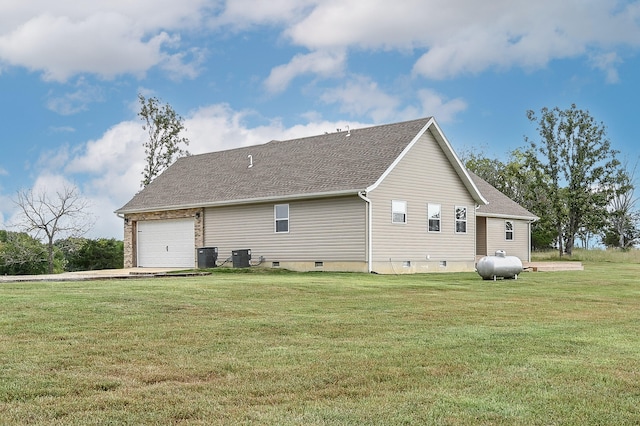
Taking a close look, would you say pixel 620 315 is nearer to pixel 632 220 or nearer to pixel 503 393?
pixel 503 393

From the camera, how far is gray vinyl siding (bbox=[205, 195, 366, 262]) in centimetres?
2422

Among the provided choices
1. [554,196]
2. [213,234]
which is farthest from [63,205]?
[554,196]

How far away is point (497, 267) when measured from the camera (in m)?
21.0

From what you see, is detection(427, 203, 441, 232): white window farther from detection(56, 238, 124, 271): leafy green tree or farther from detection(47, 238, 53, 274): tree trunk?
detection(47, 238, 53, 274): tree trunk

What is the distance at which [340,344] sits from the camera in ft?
26.3

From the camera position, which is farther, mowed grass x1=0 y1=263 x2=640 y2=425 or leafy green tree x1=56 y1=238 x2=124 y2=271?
leafy green tree x1=56 y1=238 x2=124 y2=271

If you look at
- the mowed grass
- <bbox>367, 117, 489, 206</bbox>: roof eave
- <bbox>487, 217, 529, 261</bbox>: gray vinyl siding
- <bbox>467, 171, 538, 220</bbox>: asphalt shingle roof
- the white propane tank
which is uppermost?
<bbox>367, 117, 489, 206</bbox>: roof eave

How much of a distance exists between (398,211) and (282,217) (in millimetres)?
4305

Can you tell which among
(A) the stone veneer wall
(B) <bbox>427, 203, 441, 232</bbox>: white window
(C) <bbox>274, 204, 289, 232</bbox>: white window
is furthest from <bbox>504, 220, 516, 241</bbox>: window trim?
(A) the stone veneer wall

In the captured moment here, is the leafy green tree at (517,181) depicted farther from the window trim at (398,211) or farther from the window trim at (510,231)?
the window trim at (398,211)

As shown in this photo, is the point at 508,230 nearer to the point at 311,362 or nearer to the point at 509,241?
the point at 509,241

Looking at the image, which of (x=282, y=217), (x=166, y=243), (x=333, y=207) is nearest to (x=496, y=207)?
(x=333, y=207)

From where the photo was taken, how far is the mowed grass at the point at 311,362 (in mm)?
5203

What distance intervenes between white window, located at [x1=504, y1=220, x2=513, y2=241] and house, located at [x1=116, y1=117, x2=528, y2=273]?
7449 millimetres
